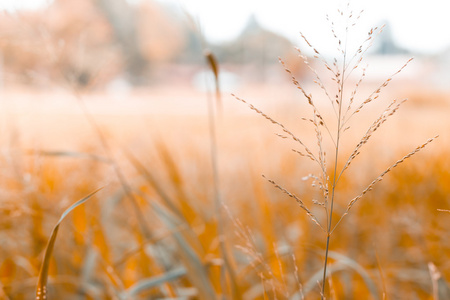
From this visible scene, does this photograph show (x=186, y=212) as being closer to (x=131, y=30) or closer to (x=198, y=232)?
(x=198, y=232)

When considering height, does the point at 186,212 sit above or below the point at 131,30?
below

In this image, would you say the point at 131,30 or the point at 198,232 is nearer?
the point at 198,232

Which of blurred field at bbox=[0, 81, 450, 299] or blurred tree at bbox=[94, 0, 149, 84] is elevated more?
blurred tree at bbox=[94, 0, 149, 84]

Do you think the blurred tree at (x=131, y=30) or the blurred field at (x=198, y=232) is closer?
the blurred field at (x=198, y=232)

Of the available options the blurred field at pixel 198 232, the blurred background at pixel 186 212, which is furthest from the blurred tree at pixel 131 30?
the blurred field at pixel 198 232

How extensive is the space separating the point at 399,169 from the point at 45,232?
75.7 inches

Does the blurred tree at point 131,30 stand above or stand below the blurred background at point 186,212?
above

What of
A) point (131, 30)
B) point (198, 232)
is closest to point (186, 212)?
point (198, 232)

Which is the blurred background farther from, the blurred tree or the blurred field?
the blurred tree

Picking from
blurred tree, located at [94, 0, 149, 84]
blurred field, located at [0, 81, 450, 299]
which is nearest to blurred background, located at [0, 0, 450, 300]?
blurred field, located at [0, 81, 450, 299]

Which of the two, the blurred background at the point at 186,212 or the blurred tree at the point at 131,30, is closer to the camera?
the blurred background at the point at 186,212

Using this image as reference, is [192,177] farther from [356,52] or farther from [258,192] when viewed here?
[356,52]

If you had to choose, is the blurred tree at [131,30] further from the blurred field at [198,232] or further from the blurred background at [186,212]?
the blurred field at [198,232]

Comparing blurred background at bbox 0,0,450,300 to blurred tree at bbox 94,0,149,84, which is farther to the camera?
blurred tree at bbox 94,0,149,84
